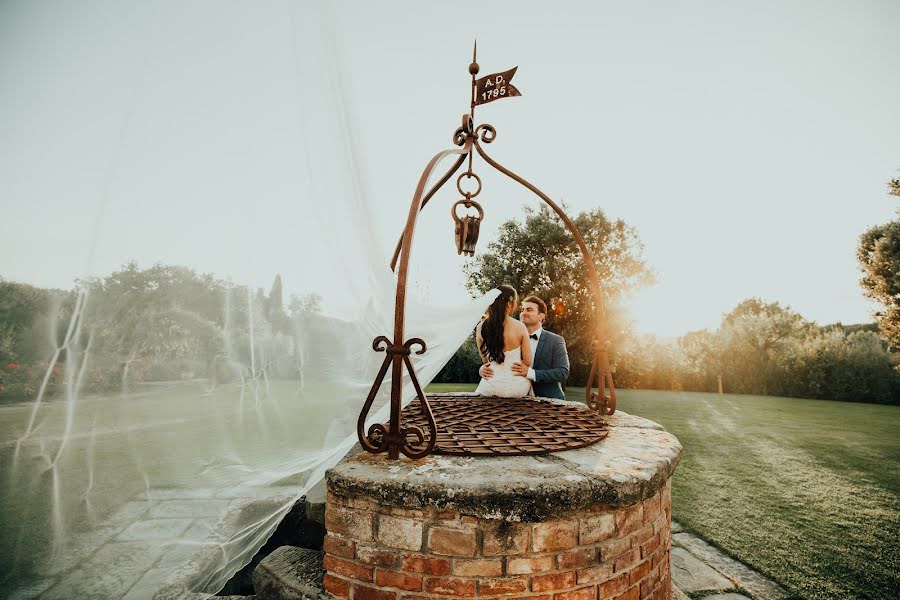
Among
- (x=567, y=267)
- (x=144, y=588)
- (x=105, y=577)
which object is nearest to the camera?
(x=144, y=588)

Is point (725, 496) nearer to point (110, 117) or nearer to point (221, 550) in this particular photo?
point (221, 550)

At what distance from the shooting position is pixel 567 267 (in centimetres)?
1533

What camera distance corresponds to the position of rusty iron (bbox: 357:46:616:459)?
2.12 metres

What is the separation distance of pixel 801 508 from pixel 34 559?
A: 22.9 ft

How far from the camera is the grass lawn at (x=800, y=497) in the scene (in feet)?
12.5

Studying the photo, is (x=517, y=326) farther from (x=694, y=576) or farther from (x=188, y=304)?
(x=188, y=304)

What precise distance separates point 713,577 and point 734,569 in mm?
297

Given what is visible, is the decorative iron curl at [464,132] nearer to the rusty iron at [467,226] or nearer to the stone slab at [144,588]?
the rusty iron at [467,226]

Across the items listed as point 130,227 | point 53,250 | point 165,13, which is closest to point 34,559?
point 53,250

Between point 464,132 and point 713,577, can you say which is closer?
point 464,132

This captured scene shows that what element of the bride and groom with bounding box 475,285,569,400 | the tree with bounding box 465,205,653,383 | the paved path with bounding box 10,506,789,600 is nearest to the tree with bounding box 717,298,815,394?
the tree with bounding box 465,205,653,383

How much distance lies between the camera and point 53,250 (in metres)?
1.64

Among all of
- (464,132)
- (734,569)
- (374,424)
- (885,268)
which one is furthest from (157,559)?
(885,268)

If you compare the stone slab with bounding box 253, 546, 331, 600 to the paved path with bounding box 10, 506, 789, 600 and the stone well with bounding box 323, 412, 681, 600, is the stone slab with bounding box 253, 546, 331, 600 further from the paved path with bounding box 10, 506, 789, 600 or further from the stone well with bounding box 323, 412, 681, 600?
the paved path with bounding box 10, 506, 789, 600
